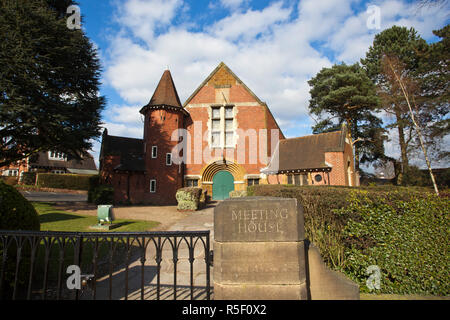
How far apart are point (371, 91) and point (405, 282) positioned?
26.4 meters

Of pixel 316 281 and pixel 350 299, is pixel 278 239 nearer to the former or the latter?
pixel 316 281

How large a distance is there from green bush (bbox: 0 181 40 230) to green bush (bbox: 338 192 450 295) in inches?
258

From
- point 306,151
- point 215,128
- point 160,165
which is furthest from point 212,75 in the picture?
point 306,151

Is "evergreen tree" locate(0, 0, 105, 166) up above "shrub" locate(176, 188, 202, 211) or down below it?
above

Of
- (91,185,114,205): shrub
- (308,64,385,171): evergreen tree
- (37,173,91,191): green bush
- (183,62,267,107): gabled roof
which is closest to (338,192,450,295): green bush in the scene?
(91,185,114,205): shrub

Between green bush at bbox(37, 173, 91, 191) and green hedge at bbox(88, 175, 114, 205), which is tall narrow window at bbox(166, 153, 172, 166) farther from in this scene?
green bush at bbox(37, 173, 91, 191)

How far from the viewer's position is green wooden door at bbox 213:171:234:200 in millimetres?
21453

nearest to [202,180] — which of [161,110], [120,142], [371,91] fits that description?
[161,110]

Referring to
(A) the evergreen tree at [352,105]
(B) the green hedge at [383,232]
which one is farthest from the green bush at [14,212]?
(A) the evergreen tree at [352,105]

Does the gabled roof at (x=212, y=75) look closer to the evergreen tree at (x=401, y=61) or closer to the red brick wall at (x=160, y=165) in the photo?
the red brick wall at (x=160, y=165)

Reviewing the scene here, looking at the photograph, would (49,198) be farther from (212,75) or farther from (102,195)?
(212,75)

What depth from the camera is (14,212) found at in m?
3.99

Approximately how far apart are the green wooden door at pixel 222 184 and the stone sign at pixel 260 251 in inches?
728

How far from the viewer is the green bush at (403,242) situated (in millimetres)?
4078
